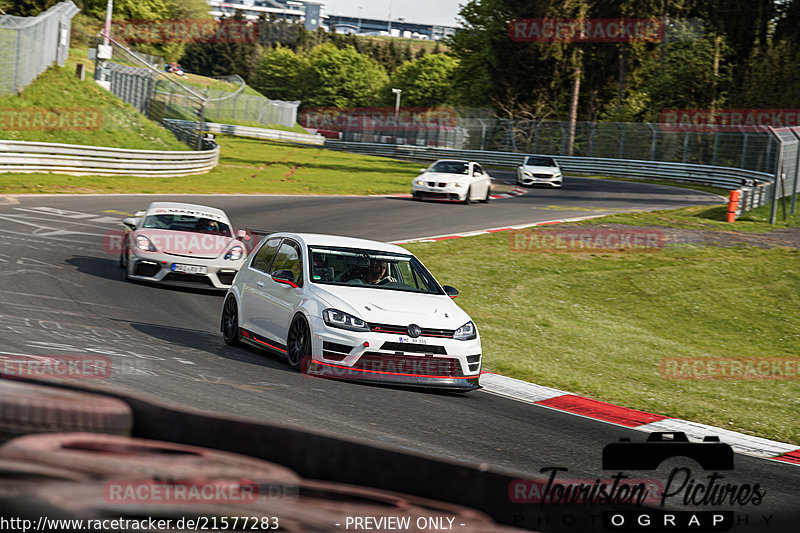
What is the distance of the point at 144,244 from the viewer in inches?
587

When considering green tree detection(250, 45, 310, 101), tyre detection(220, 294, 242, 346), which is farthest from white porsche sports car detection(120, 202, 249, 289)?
green tree detection(250, 45, 310, 101)

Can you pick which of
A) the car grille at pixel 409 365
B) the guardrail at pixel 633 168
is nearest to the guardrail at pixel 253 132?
the guardrail at pixel 633 168

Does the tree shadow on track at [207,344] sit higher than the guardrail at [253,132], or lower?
lower

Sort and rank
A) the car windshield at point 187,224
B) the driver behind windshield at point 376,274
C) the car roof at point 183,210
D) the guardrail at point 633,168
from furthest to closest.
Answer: the guardrail at point 633,168
the car roof at point 183,210
the car windshield at point 187,224
the driver behind windshield at point 376,274

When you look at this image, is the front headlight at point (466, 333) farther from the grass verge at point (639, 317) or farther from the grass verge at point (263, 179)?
the grass verge at point (263, 179)

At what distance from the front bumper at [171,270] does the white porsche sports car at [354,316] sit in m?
4.10

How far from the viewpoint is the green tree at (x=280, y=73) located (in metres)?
159

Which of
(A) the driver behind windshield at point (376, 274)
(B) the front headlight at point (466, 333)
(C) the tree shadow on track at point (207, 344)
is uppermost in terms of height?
(A) the driver behind windshield at point (376, 274)

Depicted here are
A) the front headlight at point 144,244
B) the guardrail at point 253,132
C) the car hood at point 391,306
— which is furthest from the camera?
the guardrail at point 253,132

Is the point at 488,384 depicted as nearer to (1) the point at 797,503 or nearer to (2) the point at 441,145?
(1) the point at 797,503

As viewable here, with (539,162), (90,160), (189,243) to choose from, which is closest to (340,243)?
(189,243)

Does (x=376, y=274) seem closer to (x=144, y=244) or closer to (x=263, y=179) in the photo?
(x=144, y=244)

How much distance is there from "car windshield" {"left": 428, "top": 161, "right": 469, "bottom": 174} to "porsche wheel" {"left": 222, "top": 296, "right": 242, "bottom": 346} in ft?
70.9

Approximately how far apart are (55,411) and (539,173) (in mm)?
38469
